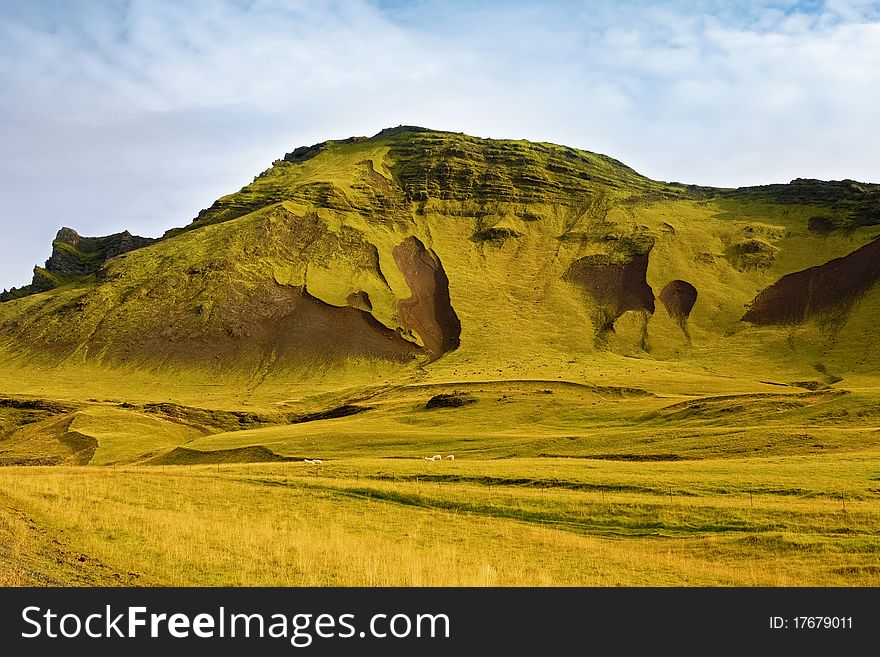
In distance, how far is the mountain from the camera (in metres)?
136

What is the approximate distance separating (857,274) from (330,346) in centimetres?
10688

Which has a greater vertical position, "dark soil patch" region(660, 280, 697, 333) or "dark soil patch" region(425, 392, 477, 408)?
"dark soil patch" region(660, 280, 697, 333)

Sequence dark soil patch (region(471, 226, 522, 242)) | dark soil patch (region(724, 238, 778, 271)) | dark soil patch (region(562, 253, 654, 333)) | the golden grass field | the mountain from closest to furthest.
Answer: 1. the golden grass field
2. the mountain
3. dark soil patch (region(562, 253, 654, 333))
4. dark soil patch (region(724, 238, 778, 271))
5. dark soil patch (region(471, 226, 522, 242))

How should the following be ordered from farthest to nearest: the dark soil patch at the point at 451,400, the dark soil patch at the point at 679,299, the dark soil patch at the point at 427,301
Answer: the dark soil patch at the point at 679,299, the dark soil patch at the point at 427,301, the dark soil patch at the point at 451,400

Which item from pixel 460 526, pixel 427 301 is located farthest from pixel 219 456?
pixel 427 301

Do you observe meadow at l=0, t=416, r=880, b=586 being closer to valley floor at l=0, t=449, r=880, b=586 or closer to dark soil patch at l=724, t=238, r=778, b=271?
valley floor at l=0, t=449, r=880, b=586

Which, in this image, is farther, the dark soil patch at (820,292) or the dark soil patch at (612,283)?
the dark soil patch at (612,283)

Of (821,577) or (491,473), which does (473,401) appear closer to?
(491,473)

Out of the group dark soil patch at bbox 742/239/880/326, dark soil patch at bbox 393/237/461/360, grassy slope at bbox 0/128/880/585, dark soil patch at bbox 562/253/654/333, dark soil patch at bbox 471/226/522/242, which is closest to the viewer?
grassy slope at bbox 0/128/880/585

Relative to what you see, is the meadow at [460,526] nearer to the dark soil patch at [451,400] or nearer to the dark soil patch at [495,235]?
the dark soil patch at [451,400]

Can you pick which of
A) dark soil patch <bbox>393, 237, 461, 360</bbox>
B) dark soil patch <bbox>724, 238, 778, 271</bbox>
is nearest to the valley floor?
dark soil patch <bbox>393, 237, 461, 360</bbox>

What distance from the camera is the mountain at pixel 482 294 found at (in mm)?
136125

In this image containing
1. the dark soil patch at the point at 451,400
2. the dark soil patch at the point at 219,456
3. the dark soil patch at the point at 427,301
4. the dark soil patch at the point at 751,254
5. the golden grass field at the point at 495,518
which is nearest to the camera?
the golden grass field at the point at 495,518

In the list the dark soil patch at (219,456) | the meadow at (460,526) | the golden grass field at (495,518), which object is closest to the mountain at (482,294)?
the dark soil patch at (219,456)
